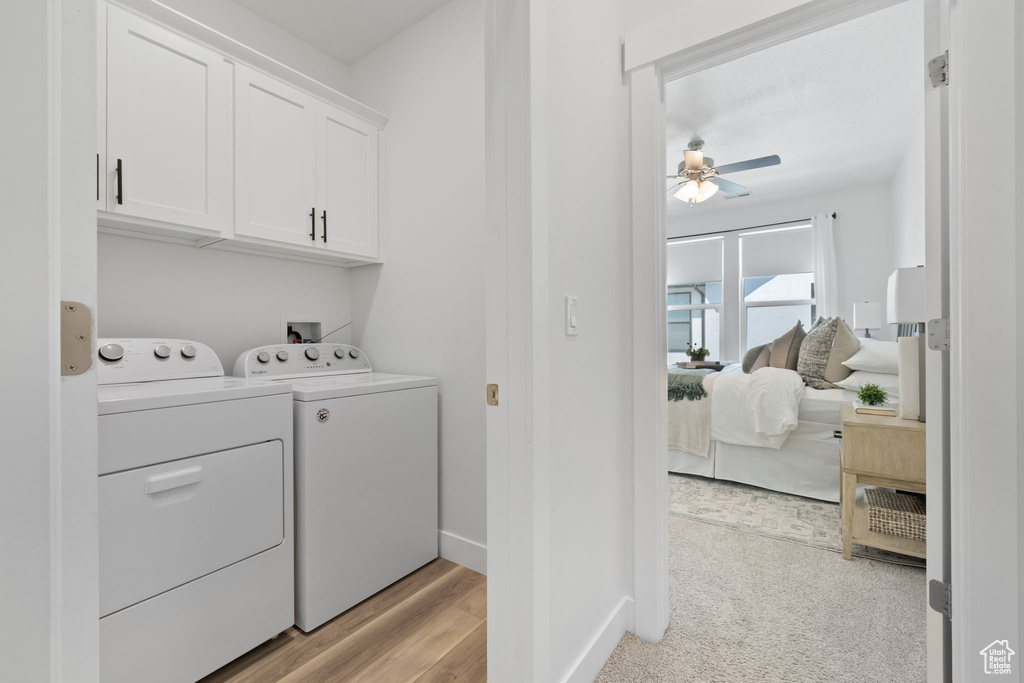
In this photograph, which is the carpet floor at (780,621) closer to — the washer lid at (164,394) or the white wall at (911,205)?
the washer lid at (164,394)

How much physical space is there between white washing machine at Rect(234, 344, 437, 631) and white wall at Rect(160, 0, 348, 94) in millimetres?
1511

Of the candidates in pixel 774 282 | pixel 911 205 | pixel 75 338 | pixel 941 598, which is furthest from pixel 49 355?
pixel 774 282

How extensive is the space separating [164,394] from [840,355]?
4.02 meters

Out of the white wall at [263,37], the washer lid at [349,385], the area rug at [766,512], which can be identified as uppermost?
the white wall at [263,37]

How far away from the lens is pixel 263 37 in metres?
2.23

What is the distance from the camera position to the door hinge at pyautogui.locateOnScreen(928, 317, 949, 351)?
1.11m

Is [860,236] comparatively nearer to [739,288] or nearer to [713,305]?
[739,288]

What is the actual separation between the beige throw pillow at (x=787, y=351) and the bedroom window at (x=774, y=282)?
1940 mm

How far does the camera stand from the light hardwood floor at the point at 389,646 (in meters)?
1.42

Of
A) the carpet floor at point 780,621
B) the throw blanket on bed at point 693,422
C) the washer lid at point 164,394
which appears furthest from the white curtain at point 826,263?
the washer lid at point 164,394

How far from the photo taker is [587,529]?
4.42ft

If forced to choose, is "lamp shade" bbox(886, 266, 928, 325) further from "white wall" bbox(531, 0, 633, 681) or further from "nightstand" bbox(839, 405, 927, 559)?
"white wall" bbox(531, 0, 633, 681)

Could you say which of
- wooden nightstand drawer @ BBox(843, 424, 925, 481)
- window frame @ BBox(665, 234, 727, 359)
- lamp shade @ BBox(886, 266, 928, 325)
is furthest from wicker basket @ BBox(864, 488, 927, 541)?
window frame @ BBox(665, 234, 727, 359)

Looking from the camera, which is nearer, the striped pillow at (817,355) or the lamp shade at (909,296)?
the lamp shade at (909,296)
